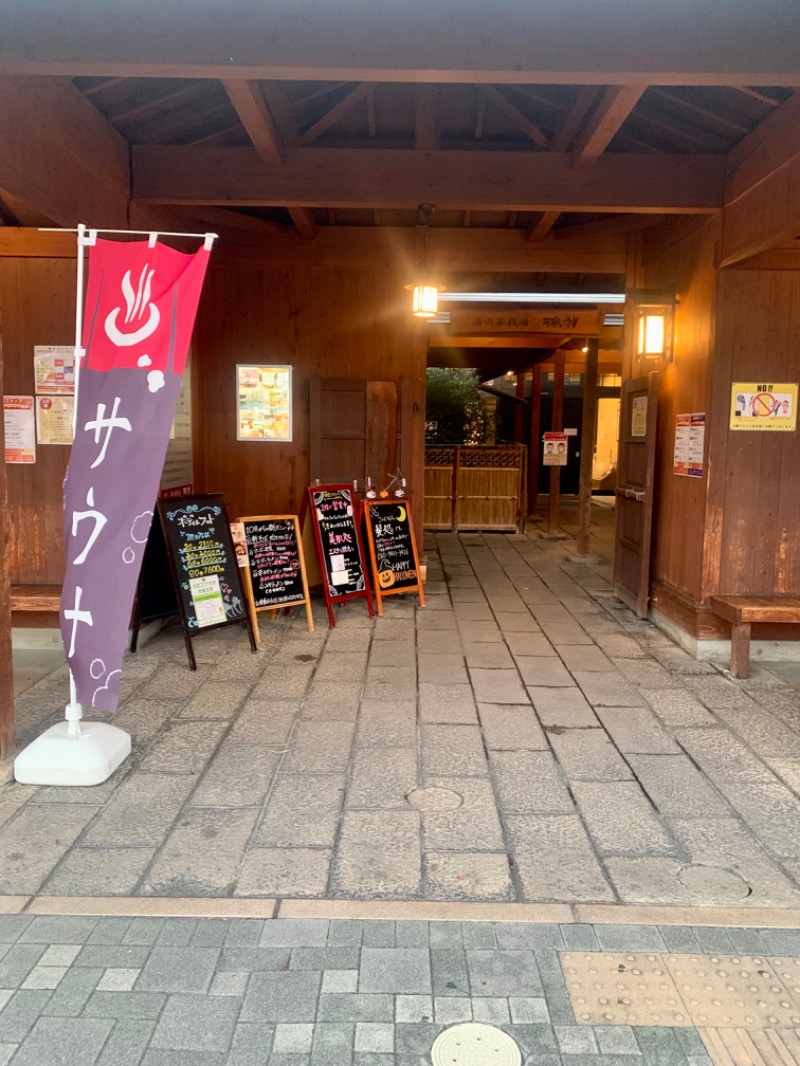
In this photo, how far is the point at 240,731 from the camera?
4.26m

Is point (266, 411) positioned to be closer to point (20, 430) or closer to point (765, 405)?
point (20, 430)

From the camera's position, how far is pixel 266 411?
7418 mm

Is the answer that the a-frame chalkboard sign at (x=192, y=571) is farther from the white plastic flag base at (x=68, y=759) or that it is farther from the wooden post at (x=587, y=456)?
the wooden post at (x=587, y=456)

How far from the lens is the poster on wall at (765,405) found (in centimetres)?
556

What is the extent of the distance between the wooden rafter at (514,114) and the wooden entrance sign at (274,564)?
3.31 meters

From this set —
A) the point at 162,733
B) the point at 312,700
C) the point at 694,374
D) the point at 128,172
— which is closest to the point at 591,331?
the point at 694,374

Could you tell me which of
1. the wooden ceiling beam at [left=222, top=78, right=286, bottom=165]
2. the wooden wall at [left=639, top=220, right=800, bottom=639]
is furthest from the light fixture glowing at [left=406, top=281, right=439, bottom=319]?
the wooden wall at [left=639, top=220, right=800, bottom=639]

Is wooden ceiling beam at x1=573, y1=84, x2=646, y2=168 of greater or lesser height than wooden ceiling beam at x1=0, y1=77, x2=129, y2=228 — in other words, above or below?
above

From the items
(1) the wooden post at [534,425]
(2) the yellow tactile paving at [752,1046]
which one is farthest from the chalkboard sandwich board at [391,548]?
(1) the wooden post at [534,425]

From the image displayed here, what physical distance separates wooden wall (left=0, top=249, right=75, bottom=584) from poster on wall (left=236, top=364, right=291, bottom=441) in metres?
2.00

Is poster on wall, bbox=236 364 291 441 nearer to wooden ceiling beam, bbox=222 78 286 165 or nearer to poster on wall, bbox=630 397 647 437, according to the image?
wooden ceiling beam, bbox=222 78 286 165

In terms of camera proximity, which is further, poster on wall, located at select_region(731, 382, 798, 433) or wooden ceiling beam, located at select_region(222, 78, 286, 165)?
poster on wall, located at select_region(731, 382, 798, 433)

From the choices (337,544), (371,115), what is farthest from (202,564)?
(371,115)

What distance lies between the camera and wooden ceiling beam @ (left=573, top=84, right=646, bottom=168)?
4090 millimetres
